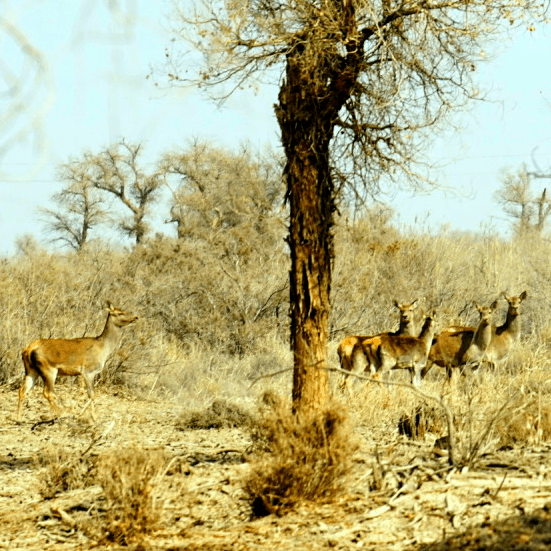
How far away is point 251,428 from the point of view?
32.9 ft

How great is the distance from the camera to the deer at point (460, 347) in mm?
19344

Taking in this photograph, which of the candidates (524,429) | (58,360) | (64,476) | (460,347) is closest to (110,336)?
(58,360)

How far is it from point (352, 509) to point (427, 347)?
1108cm

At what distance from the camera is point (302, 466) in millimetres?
8008

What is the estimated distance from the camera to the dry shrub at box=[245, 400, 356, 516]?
8008 mm

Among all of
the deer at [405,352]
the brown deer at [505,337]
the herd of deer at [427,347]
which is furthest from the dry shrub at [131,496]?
the brown deer at [505,337]

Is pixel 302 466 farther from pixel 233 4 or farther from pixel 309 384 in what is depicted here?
pixel 233 4

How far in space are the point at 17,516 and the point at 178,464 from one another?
142cm

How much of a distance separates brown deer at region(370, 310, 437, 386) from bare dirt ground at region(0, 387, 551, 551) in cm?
724

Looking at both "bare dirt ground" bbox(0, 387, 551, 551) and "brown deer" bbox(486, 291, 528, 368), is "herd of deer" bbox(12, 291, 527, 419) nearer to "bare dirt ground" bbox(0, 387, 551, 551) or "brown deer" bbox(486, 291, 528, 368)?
"brown deer" bbox(486, 291, 528, 368)

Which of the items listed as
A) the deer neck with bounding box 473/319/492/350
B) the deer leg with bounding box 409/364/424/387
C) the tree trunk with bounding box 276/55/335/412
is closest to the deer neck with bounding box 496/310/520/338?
the deer neck with bounding box 473/319/492/350

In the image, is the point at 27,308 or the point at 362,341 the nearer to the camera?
the point at 362,341

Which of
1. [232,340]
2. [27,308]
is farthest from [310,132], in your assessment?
[232,340]

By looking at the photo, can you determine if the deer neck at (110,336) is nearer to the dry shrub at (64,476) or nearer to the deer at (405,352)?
the deer at (405,352)
